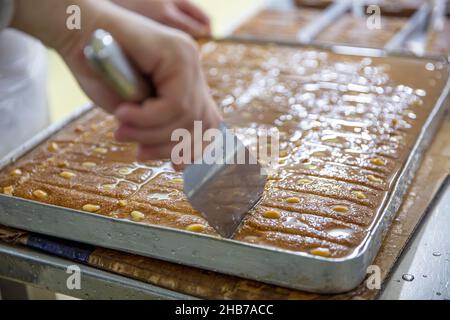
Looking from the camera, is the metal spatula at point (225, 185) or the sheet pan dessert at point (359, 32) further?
the sheet pan dessert at point (359, 32)

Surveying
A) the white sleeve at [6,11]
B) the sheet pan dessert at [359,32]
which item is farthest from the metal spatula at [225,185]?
the sheet pan dessert at [359,32]

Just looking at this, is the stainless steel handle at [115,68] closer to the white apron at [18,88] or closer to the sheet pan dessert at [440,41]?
the white apron at [18,88]

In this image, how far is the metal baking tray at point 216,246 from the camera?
44.0 inches

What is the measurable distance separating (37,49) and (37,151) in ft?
1.51

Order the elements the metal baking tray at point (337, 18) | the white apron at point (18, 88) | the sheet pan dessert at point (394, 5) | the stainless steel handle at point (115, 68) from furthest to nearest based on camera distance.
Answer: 1. the sheet pan dessert at point (394, 5)
2. the metal baking tray at point (337, 18)
3. the white apron at point (18, 88)
4. the stainless steel handle at point (115, 68)

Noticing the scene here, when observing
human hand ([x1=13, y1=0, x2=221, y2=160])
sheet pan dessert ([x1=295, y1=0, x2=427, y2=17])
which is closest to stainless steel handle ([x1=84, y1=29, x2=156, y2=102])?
human hand ([x1=13, y1=0, x2=221, y2=160])

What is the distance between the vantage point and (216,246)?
1.17 metres

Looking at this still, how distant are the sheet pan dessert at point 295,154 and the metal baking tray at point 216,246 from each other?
0.14 ft

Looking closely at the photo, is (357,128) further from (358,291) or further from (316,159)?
(358,291)

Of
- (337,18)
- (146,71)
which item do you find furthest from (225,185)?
(337,18)

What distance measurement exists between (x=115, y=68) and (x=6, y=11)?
0.36 meters

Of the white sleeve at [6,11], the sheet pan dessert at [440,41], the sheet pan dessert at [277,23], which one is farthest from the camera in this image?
the sheet pan dessert at [277,23]

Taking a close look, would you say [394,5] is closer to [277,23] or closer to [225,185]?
[277,23]

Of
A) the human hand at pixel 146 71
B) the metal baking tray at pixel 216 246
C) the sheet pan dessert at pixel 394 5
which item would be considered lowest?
the metal baking tray at pixel 216 246
